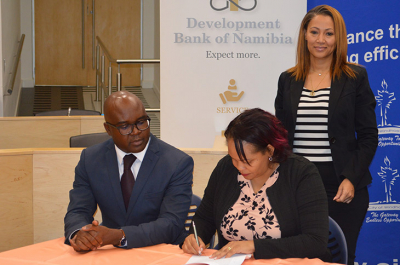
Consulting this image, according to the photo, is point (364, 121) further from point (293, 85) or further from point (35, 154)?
point (35, 154)

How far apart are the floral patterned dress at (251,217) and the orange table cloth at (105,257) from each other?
0.19 m

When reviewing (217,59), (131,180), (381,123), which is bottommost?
(131,180)

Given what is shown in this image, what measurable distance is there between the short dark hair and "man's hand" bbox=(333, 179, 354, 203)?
0.48m

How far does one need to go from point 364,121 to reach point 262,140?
0.75m

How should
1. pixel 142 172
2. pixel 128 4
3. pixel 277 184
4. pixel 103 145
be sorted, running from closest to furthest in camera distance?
pixel 277 184 < pixel 142 172 < pixel 103 145 < pixel 128 4

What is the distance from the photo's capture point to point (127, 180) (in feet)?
7.27

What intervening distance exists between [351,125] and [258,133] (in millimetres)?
745

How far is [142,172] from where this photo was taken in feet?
7.18

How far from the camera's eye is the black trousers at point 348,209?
229cm

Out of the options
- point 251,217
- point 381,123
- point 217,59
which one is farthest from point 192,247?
point 217,59

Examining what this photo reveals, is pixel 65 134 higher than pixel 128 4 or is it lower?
lower

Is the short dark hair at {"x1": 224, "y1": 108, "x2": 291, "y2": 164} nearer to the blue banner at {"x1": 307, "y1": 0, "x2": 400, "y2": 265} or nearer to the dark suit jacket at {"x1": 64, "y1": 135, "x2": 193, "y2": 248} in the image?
the dark suit jacket at {"x1": 64, "y1": 135, "x2": 193, "y2": 248}

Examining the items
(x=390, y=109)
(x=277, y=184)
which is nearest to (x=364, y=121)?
(x=277, y=184)

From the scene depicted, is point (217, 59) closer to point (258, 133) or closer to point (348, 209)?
point (348, 209)
